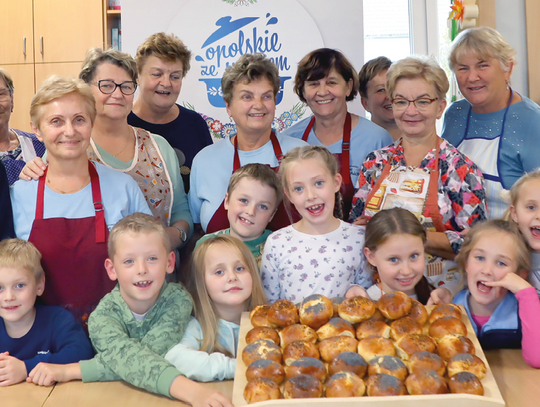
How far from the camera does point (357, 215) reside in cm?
196

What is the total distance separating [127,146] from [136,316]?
2.62ft

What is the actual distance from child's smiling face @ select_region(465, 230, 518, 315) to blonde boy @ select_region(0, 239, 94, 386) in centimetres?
110

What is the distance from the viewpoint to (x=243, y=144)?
211 cm

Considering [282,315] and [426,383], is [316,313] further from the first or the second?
[426,383]

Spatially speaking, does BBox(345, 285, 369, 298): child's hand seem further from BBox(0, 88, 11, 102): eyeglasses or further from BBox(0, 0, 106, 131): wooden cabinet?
BBox(0, 0, 106, 131): wooden cabinet

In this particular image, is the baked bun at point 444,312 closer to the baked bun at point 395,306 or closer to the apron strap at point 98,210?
the baked bun at point 395,306

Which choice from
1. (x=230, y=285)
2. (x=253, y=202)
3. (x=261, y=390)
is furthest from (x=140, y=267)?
(x=261, y=390)

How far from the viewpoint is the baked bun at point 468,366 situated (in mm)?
1104

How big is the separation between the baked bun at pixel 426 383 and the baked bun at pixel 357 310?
24 cm

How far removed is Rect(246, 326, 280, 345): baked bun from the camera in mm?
1268

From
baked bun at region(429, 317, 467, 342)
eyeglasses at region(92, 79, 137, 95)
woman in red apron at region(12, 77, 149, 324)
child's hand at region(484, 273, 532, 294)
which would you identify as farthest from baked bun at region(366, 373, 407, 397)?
eyeglasses at region(92, 79, 137, 95)

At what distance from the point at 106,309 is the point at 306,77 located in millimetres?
1206

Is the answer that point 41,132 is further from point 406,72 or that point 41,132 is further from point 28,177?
point 406,72

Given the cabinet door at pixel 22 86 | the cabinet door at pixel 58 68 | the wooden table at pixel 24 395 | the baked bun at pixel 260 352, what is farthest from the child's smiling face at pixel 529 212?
the cabinet door at pixel 22 86
